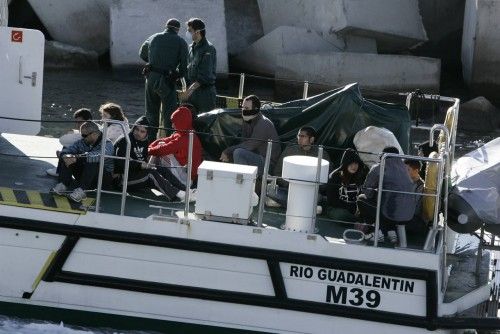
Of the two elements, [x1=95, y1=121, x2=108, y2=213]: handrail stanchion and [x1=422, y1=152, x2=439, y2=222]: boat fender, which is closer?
[x1=95, y1=121, x2=108, y2=213]: handrail stanchion

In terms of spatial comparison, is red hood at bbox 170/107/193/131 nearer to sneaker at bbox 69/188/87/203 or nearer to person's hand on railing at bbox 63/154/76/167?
person's hand on railing at bbox 63/154/76/167

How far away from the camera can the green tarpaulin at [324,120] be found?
31.3 feet

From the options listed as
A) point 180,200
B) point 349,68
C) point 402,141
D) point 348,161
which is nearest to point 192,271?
point 180,200

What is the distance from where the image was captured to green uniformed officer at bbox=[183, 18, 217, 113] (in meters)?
10.6

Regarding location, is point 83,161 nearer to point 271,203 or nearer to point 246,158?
point 246,158

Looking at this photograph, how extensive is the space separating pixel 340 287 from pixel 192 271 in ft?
3.80

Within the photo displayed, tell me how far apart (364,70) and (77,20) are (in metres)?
5.89

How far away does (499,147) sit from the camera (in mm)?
9312

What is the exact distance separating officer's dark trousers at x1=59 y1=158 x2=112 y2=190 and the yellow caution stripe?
0.15 meters

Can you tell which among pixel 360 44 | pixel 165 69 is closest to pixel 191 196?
pixel 165 69

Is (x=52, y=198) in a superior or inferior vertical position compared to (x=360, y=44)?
inferior

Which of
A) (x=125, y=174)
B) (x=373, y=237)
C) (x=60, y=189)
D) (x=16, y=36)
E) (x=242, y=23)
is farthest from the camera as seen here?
(x=242, y=23)

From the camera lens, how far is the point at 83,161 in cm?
883

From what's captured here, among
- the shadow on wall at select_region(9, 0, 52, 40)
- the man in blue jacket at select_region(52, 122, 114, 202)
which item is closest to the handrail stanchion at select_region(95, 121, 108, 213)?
the man in blue jacket at select_region(52, 122, 114, 202)
